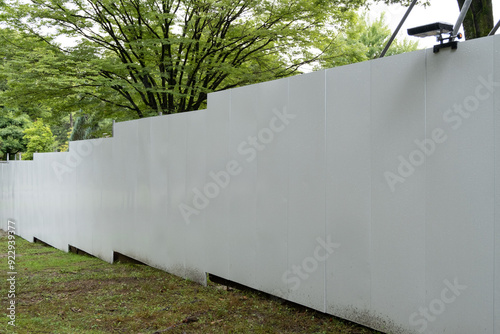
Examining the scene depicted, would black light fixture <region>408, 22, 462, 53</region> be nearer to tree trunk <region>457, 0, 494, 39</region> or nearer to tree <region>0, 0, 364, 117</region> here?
tree trunk <region>457, 0, 494, 39</region>

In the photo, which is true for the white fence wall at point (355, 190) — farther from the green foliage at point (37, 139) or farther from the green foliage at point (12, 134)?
the green foliage at point (12, 134)

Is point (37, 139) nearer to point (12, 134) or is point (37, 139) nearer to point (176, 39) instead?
point (12, 134)

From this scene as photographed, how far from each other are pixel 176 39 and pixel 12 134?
26.6 m

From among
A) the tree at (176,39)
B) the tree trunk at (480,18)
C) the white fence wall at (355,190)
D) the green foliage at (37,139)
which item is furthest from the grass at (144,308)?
the green foliage at (37,139)

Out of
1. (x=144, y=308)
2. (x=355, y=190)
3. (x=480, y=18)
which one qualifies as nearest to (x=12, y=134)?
(x=144, y=308)

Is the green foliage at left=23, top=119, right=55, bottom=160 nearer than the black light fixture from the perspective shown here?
No

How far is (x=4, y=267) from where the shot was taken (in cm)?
820

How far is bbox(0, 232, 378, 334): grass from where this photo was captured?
169 inches

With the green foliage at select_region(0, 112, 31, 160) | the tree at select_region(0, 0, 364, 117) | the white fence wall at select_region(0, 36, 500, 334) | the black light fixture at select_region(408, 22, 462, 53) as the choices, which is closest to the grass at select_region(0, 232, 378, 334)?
→ the white fence wall at select_region(0, 36, 500, 334)

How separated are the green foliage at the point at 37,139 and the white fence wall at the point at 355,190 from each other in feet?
93.6

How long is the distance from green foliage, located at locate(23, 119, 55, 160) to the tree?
21.7 metres

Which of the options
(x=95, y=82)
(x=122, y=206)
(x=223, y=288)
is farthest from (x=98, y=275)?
(x=95, y=82)

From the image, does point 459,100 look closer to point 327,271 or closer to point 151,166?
point 327,271

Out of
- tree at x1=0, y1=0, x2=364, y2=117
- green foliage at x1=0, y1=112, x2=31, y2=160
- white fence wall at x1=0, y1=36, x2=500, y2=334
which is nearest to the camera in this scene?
white fence wall at x1=0, y1=36, x2=500, y2=334
